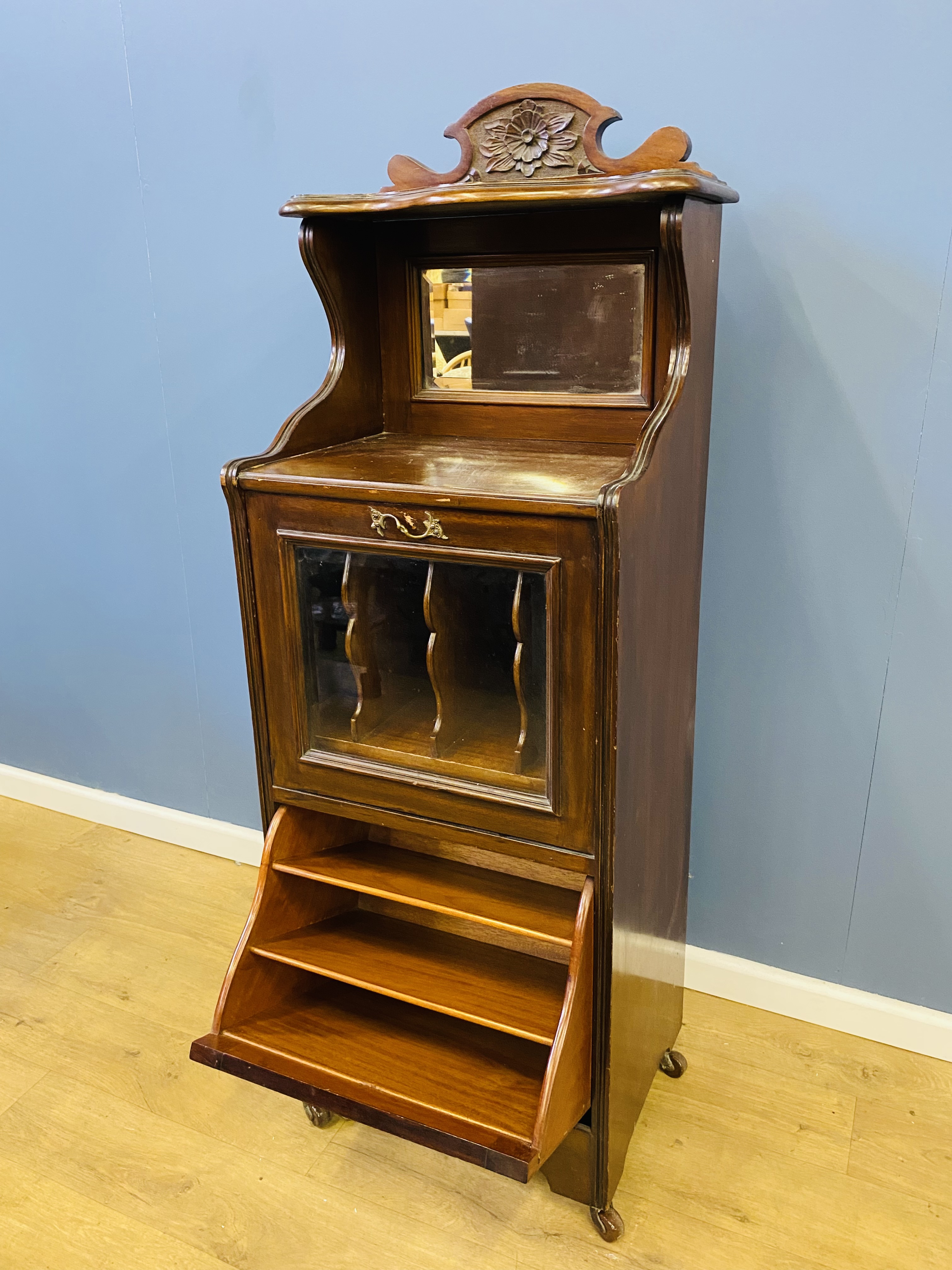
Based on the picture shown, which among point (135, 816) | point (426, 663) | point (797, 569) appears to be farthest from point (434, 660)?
point (135, 816)

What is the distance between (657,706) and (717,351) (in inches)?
24.2

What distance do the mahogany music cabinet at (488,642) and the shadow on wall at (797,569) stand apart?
0.13 metres

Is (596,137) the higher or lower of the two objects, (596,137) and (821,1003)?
the higher

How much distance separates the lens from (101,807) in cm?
264

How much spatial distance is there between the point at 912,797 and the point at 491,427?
3.22 ft

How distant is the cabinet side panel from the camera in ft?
4.16

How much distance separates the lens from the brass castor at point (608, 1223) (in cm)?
148

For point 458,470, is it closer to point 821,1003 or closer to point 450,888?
point 450,888

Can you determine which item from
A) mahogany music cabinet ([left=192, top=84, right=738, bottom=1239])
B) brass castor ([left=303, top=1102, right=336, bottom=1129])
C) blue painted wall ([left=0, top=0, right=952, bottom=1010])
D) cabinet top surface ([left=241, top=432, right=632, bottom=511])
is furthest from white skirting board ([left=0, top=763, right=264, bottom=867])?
cabinet top surface ([left=241, top=432, right=632, bottom=511])

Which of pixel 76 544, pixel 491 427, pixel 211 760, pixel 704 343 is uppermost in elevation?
pixel 704 343

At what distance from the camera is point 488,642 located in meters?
1.31

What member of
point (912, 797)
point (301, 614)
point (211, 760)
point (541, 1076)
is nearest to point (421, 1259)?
point (541, 1076)

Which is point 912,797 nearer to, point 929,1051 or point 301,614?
point 929,1051

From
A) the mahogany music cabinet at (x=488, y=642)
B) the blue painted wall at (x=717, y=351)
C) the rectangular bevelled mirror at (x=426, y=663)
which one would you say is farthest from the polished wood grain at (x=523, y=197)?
the rectangular bevelled mirror at (x=426, y=663)
